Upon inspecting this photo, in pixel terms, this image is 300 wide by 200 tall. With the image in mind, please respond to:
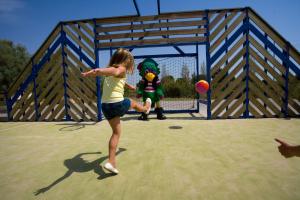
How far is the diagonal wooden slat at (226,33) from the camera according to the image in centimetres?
720

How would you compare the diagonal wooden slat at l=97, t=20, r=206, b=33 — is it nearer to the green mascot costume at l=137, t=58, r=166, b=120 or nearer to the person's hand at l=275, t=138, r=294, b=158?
the green mascot costume at l=137, t=58, r=166, b=120

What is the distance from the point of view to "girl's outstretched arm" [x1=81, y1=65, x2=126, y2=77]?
2.59 m

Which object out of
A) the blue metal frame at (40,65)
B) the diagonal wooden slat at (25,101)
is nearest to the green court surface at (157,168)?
the diagonal wooden slat at (25,101)

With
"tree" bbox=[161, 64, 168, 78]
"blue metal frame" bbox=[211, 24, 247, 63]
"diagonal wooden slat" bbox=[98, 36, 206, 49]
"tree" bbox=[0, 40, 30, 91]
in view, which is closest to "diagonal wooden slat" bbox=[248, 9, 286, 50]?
"blue metal frame" bbox=[211, 24, 247, 63]

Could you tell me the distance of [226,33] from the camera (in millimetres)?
7277

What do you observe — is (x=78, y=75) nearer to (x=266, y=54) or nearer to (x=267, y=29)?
(x=266, y=54)

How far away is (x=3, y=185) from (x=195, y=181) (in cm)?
245

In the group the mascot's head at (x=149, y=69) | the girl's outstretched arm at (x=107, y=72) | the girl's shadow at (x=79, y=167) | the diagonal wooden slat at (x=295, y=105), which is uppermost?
the mascot's head at (x=149, y=69)

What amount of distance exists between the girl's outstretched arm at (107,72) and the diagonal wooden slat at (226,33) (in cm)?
536

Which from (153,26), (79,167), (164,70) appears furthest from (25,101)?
(79,167)

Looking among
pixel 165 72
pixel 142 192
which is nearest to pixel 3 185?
pixel 142 192

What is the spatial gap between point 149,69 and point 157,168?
5.49m

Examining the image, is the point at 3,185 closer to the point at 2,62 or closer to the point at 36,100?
the point at 36,100

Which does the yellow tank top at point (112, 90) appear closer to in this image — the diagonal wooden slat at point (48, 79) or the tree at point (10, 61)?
the diagonal wooden slat at point (48, 79)
